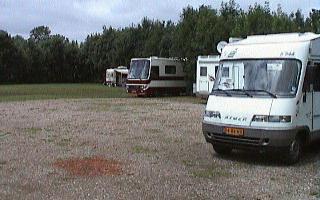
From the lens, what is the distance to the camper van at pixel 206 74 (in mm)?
28734

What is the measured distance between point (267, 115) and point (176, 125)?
734cm

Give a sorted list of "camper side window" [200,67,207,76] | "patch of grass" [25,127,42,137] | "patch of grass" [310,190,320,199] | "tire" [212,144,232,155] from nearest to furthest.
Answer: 1. "patch of grass" [310,190,320,199]
2. "tire" [212,144,232,155]
3. "patch of grass" [25,127,42,137]
4. "camper side window" [200,67,207,76]

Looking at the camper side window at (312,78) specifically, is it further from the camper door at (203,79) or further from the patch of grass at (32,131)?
the camper door at (203,79)

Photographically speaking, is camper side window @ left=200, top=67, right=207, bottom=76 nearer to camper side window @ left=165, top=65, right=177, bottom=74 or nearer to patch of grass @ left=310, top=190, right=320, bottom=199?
camper side window @ left=165, top=65, right=177, bottom=74

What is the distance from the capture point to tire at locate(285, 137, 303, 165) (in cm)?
958

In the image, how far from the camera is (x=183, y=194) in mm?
7473

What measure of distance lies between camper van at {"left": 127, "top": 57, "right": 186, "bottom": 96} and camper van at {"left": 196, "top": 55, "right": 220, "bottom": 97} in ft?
16.8

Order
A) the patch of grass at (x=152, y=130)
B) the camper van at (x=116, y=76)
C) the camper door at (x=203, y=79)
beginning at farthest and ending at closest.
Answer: the camper van at (x=116, y=76), the camper door at (x=203, y=79), the patch of grass at (x=152, y=130)

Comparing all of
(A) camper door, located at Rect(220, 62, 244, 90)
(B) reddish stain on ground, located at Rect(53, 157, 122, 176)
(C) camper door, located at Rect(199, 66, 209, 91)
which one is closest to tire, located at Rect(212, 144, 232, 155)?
(A) camper door, located at Rect(220, 62, 244, 90)

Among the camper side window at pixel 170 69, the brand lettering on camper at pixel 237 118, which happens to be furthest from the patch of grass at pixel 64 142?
the camper side window at pixel 170 69

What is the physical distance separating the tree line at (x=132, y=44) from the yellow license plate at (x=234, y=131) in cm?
2254

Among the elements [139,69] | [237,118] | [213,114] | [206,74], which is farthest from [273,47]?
[139,69]

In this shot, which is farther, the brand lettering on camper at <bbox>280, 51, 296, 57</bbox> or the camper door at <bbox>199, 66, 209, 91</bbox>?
the camper door at <bbox>199, 66, 209, 91</bbox>

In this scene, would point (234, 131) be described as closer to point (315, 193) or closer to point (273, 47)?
point (273, 47)
